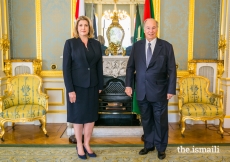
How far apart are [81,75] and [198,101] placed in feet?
7.23

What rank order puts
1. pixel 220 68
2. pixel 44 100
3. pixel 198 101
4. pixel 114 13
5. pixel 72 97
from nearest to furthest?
pixel 72 97, pixel 44 100, pixel 198 101, pixel 220 68, pixel 114 13

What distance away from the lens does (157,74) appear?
103 inches

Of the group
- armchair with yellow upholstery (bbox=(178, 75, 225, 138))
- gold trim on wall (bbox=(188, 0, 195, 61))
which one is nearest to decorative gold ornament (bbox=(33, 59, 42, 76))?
armchair with yellow upholstery (bbox=(178, 75, 225, 138))

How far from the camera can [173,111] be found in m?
4.38

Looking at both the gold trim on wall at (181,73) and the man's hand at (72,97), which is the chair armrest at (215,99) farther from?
the man's hand at (72,97)

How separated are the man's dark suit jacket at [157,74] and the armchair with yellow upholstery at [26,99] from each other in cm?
165

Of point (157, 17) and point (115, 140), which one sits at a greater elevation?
point (157, 17)

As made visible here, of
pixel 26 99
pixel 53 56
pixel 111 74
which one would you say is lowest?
pixel 26 99

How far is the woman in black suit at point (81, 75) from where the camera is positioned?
2.53 meters

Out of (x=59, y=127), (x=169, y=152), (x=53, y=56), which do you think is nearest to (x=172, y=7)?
(x=53, y=56)

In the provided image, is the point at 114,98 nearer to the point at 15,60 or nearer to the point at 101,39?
the point at 101,39

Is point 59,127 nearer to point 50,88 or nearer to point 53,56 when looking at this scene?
point 50,88

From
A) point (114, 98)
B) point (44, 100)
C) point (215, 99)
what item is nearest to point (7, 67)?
point (44, 100)

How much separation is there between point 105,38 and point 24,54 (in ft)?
4.78
